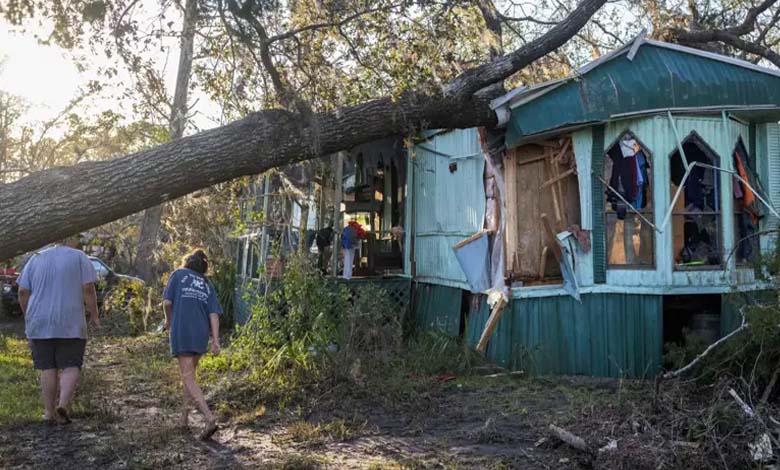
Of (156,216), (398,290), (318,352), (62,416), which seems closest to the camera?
(62,416)

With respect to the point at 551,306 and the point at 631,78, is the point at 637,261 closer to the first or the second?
the point at 551,306

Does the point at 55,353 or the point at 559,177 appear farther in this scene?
the point at 559,177

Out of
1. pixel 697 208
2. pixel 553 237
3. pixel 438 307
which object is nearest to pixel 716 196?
pixel 697 208

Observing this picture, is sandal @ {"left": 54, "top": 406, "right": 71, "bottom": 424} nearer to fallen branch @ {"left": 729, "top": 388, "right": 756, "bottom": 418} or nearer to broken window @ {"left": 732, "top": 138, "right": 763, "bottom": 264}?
fallen branch @ {"left": 729, "top": 388, "right": 756, "bottom": 418}

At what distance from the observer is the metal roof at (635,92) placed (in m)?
8.73

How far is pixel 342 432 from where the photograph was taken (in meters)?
6.35

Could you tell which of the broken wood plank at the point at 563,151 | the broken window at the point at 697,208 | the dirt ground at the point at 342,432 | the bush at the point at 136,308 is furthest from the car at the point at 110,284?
the broken window at the point at 697,208

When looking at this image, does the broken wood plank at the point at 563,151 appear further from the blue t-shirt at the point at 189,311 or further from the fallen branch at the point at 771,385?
the blue t-shirt at the point at 189,311

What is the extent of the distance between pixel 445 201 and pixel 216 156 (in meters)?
5.53

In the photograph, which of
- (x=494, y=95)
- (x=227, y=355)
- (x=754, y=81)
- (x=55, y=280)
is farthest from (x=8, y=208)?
(x=754, y=81)

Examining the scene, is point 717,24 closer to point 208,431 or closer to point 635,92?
point 635,92

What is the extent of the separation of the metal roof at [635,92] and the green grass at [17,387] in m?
6.28

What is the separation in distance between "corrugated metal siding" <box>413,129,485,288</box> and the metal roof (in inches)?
51.4

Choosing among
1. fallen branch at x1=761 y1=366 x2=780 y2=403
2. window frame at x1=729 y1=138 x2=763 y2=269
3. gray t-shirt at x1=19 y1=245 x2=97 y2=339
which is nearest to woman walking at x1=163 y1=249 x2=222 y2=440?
gray t-shirt at x1=19 y1=245 x2=97 y2=339
